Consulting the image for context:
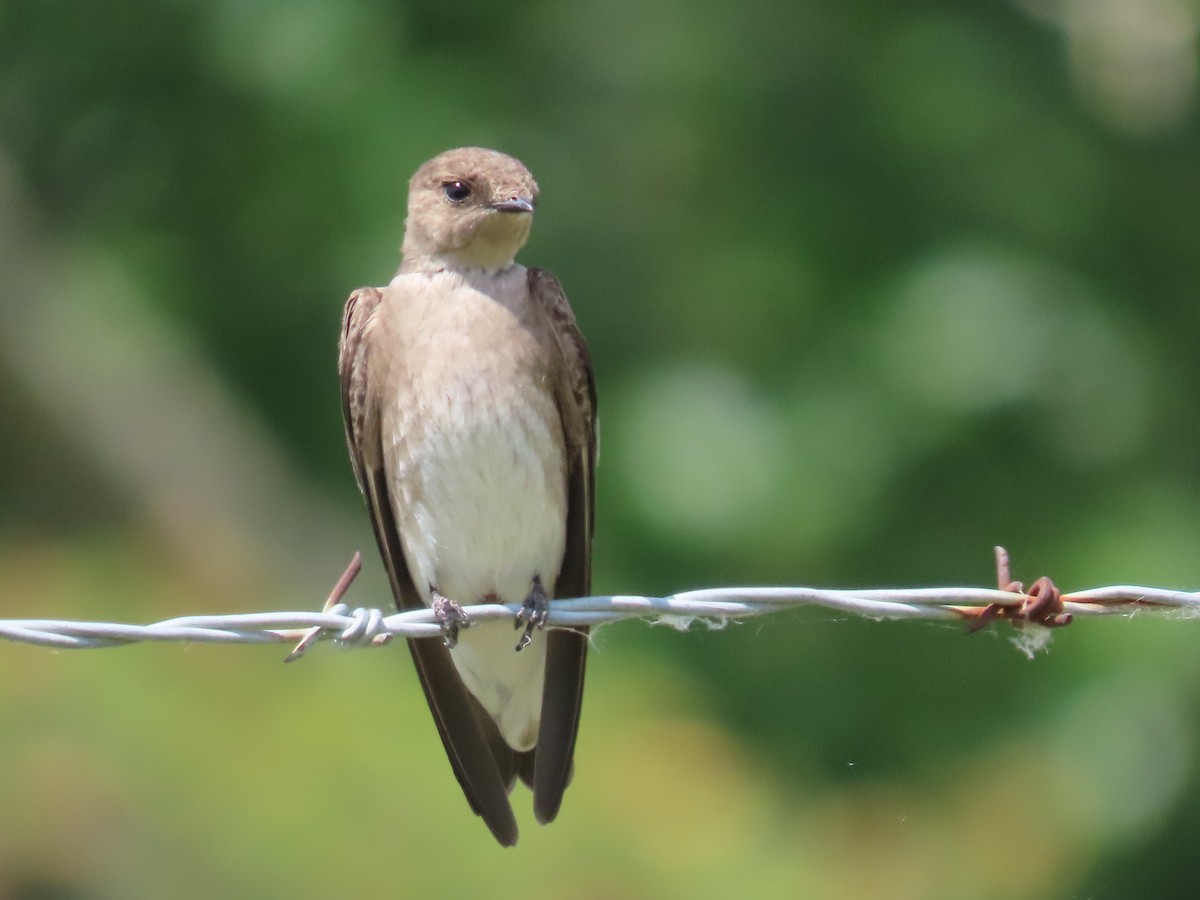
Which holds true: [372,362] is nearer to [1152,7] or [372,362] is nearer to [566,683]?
[566,683]

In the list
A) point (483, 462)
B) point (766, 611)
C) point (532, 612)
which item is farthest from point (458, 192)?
point (766, 611)

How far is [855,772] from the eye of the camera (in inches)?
310

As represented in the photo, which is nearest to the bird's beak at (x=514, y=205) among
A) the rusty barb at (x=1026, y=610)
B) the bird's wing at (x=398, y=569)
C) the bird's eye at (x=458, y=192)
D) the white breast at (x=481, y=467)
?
the bird's eye at (x=458, y=192)

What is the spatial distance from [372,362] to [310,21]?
4.50 m

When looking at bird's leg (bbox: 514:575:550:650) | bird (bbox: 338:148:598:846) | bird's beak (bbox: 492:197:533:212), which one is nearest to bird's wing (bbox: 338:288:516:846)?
bird (bbox: 338:148:598:846)

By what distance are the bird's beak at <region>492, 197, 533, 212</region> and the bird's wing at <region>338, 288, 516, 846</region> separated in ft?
1.25

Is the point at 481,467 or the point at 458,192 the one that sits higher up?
the point at 458,192

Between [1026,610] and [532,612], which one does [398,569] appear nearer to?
[532,612]

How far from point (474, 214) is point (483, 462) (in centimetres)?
70

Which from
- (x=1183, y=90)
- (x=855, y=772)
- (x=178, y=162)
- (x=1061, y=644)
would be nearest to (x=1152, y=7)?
(x=1183, y=90)

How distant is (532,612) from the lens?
4.58m

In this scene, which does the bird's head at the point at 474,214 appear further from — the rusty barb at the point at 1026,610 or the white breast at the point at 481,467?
the rusty barb at the point at 1026,610

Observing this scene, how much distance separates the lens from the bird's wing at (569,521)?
4797 millimetres

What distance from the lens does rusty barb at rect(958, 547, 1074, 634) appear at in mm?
3365
